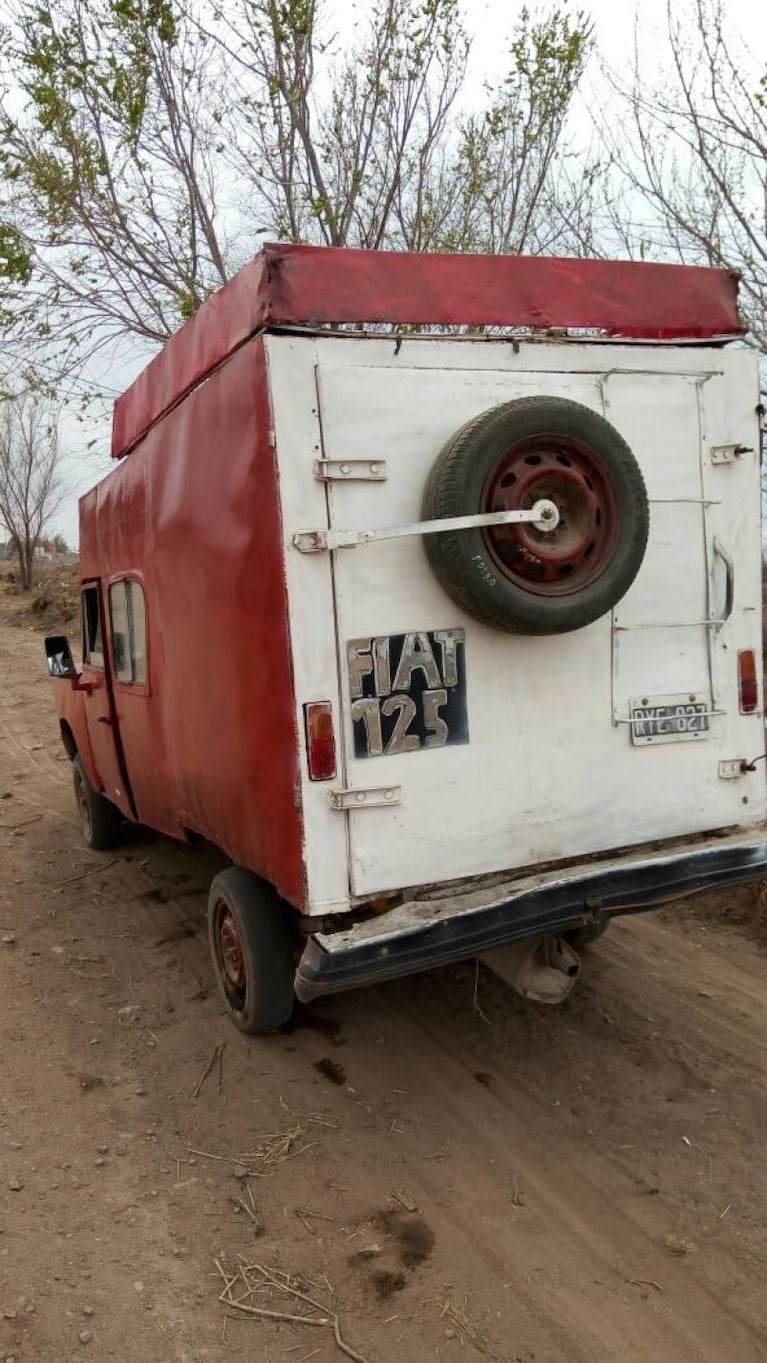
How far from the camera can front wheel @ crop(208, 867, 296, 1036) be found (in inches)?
A: 144

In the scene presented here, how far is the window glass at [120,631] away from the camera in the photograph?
5125mm

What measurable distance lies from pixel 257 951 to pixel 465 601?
1.60 m

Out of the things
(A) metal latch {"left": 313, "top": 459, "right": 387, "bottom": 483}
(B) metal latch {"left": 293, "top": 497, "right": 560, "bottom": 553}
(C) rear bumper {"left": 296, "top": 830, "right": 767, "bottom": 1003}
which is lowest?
(C) rear bumper {"left": 296, "top": 830, "right": 767, "bottom": 1003}

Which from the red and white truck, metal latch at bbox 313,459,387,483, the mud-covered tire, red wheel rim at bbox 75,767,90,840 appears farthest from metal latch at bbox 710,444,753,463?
red wheel rim at bbox 75,767,90,840

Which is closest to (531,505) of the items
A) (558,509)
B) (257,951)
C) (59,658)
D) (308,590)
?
(558,509)

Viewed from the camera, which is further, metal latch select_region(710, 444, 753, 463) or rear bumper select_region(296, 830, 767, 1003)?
metal latch select_region(710, 444, 753, 463)

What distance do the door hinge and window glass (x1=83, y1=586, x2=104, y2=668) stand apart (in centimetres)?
370

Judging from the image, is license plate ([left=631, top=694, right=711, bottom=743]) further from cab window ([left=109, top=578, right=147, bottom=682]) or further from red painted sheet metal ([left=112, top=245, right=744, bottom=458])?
cab window ([left=109, top=578, right=147, bottom=682])

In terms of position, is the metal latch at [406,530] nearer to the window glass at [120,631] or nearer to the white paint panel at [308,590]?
the white paint panel at [308,590]

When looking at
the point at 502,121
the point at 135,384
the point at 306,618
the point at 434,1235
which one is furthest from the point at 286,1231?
the point at 502,121

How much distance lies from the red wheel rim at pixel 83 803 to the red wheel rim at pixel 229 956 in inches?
123

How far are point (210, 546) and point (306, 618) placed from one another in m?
0.75

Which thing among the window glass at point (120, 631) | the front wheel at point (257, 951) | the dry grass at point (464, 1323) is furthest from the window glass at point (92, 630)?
the dry grass at point (464, 1323)

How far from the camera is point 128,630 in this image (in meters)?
5.12
